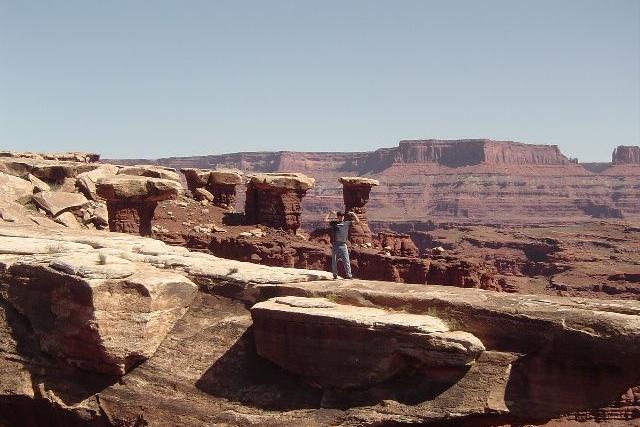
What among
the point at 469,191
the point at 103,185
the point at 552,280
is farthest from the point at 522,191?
the point at 103,185

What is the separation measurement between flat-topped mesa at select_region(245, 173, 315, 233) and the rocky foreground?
16.5 metres

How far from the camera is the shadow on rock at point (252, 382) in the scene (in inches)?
342

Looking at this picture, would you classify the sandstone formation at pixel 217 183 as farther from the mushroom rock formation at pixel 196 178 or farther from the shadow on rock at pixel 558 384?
the shadow on rock at pixel 558 384

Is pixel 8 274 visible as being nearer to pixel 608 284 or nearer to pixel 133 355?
pixel 133 355

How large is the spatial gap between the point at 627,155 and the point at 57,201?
139 m

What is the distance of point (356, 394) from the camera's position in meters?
8.47

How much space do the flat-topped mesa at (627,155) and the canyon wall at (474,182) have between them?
198 cm

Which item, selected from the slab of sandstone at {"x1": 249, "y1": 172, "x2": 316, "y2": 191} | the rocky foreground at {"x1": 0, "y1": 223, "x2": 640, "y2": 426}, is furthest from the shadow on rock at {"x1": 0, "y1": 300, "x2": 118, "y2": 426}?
the slab of sandstone at {"x1": 249, "y1": 172, "x2": 316, "y2": 191}

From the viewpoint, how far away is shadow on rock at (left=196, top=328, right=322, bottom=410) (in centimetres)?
868

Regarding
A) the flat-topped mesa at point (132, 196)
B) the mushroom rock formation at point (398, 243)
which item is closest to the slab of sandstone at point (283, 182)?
the mushroom rock formation at point (398, 243)

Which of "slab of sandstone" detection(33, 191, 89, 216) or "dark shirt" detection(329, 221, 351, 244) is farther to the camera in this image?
"slab of sandstone" detection(33, 191, 89, 216)

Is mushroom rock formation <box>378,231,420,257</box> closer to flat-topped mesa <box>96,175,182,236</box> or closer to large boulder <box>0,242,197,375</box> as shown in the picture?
flat-topped mesa <box>96,175,182,236</box>

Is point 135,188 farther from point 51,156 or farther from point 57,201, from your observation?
point 51,156

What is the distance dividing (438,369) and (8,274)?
21.7ft
